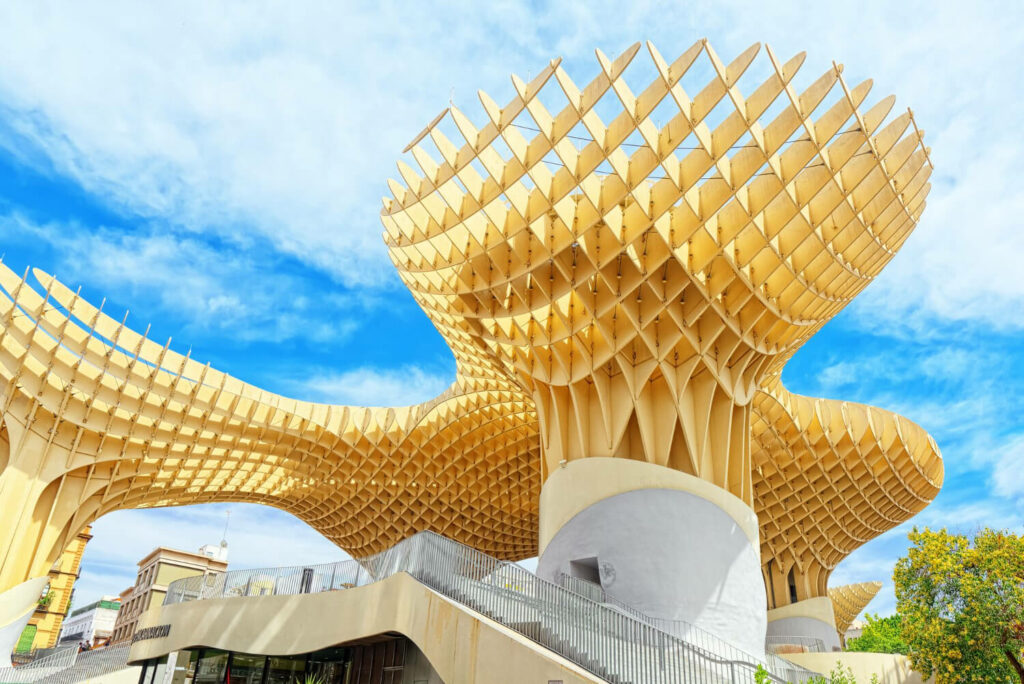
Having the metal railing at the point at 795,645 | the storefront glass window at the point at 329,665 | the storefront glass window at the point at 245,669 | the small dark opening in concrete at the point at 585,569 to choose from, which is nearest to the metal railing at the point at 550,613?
the storefront glass window at the point at 329,665

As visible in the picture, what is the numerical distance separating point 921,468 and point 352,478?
37.1 meters

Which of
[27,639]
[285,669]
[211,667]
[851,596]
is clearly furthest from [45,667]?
[851,596]

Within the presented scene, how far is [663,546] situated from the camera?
66.8 ft

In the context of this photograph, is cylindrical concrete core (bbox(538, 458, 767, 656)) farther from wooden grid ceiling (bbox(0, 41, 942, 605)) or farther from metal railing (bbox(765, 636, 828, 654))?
metal railing (bbox(765, 636, 828, 654))

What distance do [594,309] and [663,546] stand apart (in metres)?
8.10

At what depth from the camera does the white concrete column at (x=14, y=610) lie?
28703 mm

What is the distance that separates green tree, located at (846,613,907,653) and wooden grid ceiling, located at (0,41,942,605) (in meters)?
32.4

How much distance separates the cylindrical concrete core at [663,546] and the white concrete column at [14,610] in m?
24.1

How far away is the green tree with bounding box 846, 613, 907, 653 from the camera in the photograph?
62378 millimetres

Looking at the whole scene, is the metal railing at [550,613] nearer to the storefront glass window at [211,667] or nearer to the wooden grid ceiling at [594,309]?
the storefront glass window at [211,667]

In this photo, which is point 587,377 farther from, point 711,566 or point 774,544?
point 774,544

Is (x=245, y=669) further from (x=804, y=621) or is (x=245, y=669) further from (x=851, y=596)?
(x=851, y=596)

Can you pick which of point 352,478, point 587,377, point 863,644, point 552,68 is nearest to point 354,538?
point 352,478

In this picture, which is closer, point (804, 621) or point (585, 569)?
point (585, 569)
